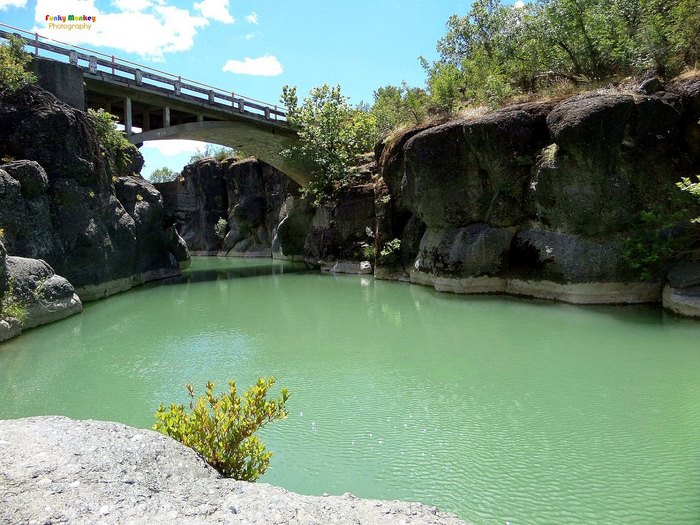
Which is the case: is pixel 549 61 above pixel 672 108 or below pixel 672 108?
above

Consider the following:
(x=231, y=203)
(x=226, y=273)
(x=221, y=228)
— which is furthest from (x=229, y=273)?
(x=231, y=203)

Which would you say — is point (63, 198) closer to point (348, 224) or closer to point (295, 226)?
point (348, 224)

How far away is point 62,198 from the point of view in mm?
13250

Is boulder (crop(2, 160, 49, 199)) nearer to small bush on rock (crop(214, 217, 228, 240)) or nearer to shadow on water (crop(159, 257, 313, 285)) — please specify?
shadow on water (crop(159, 257, 313, 285))

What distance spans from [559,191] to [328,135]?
14.7 meters

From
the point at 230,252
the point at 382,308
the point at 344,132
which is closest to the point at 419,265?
the point at 382,308

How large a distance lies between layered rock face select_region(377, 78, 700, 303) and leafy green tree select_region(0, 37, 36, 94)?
1164 centimetres

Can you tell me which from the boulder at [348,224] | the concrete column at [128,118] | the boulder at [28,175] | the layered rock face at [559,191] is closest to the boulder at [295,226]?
the boulder at [348,224]

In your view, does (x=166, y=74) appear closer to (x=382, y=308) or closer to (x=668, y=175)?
(x=382, y=308)

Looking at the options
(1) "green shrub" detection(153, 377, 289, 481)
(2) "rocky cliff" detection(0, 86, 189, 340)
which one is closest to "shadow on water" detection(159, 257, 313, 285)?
(2) "rocky cliff" detection(0, 86, 189, 340)

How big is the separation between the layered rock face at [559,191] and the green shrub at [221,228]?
26.6 m

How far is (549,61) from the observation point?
16781 millimetres

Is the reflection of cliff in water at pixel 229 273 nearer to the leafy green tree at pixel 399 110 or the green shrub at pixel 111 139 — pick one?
the green shrub at pixel 111 139

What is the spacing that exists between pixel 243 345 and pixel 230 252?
30.9 metres
